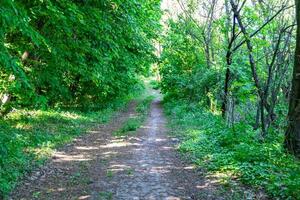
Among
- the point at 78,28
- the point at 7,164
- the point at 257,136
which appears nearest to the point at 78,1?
the point at 78,28

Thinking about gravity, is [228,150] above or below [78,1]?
below

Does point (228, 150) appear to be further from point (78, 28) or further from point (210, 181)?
point (78, 28)

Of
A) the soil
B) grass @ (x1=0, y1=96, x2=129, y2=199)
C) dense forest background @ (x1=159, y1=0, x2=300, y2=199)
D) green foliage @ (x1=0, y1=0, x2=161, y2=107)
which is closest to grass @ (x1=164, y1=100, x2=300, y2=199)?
dense forest background @ (x1=159, y1=0, x2=300, y2=199)

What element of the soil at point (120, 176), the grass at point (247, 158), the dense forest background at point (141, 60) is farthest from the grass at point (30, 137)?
the grass at point (247, 158)

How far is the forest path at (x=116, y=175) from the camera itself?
6941 mm

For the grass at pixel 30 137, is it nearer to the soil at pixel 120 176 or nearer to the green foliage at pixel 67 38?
the soil at pixel 120 176

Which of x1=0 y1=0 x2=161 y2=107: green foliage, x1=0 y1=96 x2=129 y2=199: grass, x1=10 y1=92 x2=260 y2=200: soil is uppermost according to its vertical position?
x1=0 y1=0 x2=161 y2=107: green foliage

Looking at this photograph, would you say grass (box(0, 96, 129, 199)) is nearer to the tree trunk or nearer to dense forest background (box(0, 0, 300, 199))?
dense forest background (box(0, 0, 300, 199))

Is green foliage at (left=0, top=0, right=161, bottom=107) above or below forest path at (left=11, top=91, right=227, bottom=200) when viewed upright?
above

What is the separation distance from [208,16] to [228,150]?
14700mm

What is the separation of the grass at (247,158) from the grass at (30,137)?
4.32m

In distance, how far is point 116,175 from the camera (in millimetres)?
8320

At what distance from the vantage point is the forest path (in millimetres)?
6941

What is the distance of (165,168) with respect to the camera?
905 centimetres
